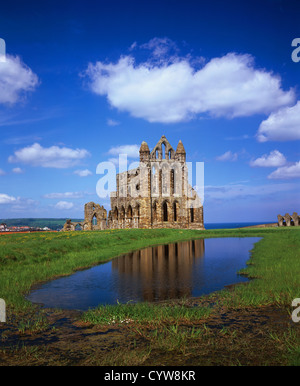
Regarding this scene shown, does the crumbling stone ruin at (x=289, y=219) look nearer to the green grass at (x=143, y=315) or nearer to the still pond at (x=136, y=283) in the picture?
the still pond at (x=136, y=283)

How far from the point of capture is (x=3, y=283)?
1086 centimetres

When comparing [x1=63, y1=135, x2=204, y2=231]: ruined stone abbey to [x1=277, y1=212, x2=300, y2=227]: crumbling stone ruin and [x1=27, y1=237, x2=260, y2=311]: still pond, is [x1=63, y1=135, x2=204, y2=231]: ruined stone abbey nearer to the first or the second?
[x1=277, y1=212, x2=300, y2=227]: crumbling stone ruin

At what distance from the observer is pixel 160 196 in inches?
2202

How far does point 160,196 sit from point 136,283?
44135mm

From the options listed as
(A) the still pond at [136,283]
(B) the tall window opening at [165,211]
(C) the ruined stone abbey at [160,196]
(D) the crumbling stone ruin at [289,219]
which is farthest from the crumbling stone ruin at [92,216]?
(A) the still pond at [136,283]

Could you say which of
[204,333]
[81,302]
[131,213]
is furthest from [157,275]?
[131,213]

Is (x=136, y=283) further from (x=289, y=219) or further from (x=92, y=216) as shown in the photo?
(x=289, y=219)

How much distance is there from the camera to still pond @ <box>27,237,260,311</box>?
962 centimetres

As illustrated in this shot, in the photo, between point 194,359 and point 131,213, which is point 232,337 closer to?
point 194,359

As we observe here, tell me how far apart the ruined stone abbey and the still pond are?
37857 mm

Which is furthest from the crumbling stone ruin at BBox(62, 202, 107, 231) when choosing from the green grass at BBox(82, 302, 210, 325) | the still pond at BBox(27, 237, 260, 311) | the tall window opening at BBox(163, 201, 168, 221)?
the green grass at BBox(82, 302, 210, 325)

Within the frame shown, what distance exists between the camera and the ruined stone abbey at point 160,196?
181 feet

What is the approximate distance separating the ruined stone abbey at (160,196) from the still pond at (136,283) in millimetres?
37857
